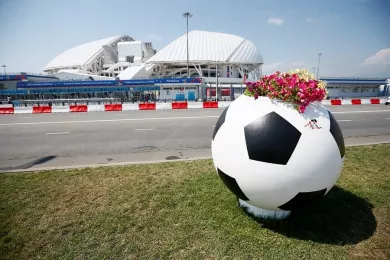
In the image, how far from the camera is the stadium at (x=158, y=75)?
128 feet

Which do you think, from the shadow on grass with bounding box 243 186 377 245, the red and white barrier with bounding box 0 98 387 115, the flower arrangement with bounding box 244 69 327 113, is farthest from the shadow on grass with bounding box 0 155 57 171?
the red and white barrier with bounding box 0 98 387 115

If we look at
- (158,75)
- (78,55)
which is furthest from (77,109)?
(78,55)

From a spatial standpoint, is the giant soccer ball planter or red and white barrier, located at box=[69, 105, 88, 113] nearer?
the giant soccer ball planter

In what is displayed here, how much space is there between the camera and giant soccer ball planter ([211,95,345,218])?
2.76m

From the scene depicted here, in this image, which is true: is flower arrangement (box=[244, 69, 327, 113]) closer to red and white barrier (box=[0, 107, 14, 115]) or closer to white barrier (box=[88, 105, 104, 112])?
white barrier (box=[88, 105, 104, 112])

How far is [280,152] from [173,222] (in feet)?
6.30

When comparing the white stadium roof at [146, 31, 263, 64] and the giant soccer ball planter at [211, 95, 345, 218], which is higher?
the white stadium roof at [146, 31, 263, 64]

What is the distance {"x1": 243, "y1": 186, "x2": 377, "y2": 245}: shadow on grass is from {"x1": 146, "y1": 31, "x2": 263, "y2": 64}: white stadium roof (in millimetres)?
66901

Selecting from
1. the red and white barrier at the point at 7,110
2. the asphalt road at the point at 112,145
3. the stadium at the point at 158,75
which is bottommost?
the asphalt road at the point at 112,145

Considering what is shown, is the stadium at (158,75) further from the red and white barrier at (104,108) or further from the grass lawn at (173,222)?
the grass lawn at (173,222)

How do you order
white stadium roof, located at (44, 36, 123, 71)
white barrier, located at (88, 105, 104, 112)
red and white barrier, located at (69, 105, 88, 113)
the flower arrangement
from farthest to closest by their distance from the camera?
1. white stadium roof, located at (44, 36, 123, 71)
2. white barrier, located at (88, 105, 104, 112)
3. red and white barrier, located at (69, 105, 88, 113)
4. the flower arrangement

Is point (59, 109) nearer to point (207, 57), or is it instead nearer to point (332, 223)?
point (332, 223)

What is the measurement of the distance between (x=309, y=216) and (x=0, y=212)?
16.8 feet

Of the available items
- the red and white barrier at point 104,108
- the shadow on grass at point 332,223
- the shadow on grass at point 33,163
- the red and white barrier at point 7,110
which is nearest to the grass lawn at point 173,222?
the shadow on grass at point 332,223
